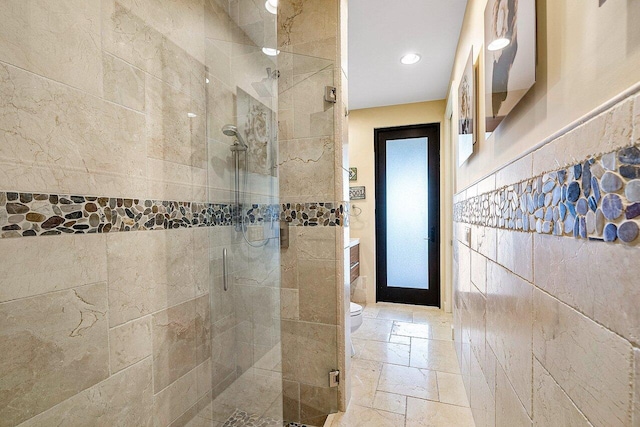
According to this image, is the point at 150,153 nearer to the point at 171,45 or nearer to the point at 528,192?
the point at 171,45

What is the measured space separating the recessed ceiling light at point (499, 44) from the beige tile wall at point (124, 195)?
3.58 ft

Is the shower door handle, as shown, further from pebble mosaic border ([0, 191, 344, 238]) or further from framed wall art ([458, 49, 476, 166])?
framed wall art ([458, 49, 476, 166])

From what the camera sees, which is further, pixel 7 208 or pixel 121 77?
pixel 121 77

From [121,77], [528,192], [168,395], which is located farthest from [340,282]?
[121,77]

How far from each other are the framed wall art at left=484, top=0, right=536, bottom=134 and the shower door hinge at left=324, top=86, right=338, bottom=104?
2.55 ft

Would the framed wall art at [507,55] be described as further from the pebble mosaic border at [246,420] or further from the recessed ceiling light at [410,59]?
the pebble mosaic border at [246,420]

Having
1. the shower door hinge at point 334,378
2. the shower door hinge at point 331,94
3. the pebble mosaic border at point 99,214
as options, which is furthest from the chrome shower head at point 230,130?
the shower door hinge at point 334,378

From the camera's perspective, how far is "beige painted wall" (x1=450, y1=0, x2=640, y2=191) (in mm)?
474

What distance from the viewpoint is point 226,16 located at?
147 centimetres

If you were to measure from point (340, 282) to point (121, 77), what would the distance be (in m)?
1.39

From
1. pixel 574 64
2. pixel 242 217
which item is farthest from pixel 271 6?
pixel 574 64

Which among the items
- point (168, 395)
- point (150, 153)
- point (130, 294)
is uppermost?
point (150, 153)

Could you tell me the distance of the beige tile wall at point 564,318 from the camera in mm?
461

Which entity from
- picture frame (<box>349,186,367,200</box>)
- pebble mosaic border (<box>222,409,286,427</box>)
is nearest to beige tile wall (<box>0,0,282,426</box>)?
pebble mosaic border (<box>222,409,286,427</box>)
